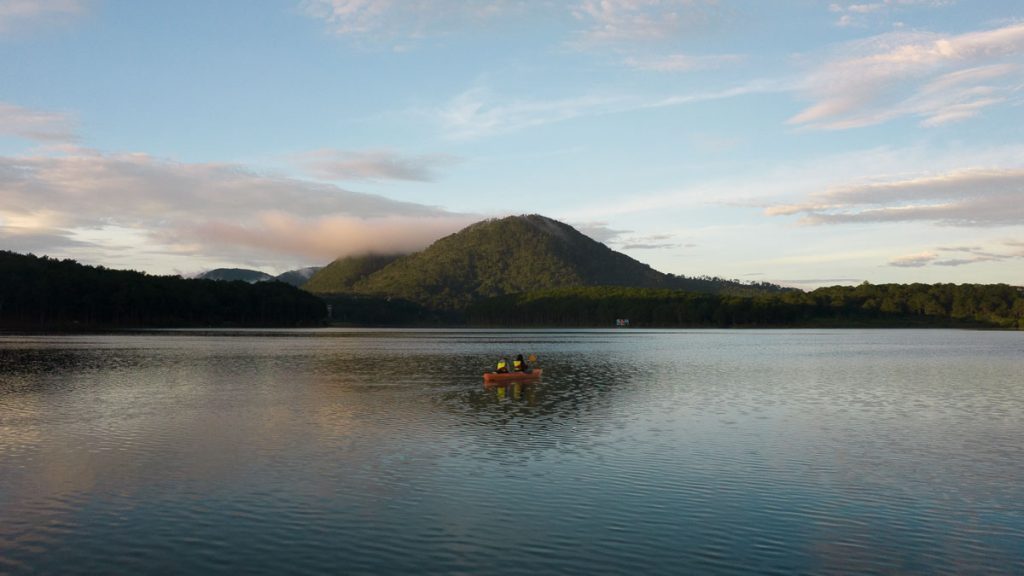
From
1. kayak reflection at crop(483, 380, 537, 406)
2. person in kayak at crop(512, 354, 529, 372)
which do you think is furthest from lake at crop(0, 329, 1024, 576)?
person in kayak at crop(512, 354, 529, 372)

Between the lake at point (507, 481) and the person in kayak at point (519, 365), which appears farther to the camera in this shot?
the person in kayak at point (519, 365)

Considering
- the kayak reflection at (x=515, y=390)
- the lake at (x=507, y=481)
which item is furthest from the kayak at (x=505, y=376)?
the lake at (x=507, y=481)

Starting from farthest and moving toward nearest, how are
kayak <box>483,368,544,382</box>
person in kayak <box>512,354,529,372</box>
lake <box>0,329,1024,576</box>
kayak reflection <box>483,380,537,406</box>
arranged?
person in kayak <box>512,354,529,372</box>, kayak <box>483,368,544,382</box>, kayak reflection <box>483,380,537,406</box>, lake <box>0,329,1024,576</box>

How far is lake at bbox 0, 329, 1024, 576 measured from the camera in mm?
16703

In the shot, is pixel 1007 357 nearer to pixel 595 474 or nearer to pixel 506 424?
pixel 506 424

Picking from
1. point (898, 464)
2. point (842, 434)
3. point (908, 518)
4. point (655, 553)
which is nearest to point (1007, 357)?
point (842, 434)

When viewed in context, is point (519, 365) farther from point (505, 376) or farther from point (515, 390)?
point (515, 390)

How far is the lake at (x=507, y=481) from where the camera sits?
1670 cm

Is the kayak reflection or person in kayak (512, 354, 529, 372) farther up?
person in kayak (512, 354, 529, 372)

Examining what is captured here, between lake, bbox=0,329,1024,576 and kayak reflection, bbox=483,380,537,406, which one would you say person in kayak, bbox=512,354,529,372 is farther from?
lake, bbox=0,329,1024,576

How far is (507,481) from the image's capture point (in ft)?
78.4

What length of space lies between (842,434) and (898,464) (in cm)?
678

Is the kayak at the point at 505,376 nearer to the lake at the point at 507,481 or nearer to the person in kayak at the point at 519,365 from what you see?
the person in kayak at the point at 519,365

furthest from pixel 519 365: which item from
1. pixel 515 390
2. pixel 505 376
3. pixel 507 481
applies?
pixel 507 481
